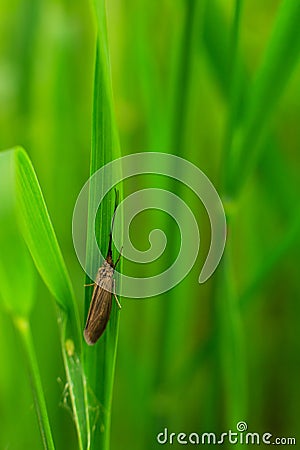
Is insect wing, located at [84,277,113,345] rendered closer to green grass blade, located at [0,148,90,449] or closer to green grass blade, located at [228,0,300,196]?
green grass blade, located at [0,148,90,449]

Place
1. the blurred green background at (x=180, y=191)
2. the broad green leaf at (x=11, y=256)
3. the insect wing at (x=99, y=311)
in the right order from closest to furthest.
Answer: the broad green leaf at (x=11, y=256), the insect wing at (x=99, y=311), the blurred green background at (x=180, y=191)

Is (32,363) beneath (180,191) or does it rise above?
beneath

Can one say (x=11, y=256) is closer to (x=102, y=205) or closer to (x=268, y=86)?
(x=102, y=205)

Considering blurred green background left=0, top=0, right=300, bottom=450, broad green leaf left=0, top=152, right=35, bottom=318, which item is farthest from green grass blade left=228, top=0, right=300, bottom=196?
broad green leaf left=0, top=152, right=35, bottom=318

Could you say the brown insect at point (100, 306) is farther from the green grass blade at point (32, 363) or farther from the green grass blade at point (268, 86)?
the green grass blade at point (268, 86)

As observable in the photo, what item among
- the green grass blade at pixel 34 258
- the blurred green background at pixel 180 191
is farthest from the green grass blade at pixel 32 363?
the blurred green background at pixel 180 191

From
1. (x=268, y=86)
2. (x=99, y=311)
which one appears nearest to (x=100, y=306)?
(x=99, y=311)
